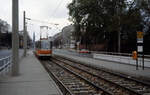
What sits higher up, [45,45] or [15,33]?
[15,33]

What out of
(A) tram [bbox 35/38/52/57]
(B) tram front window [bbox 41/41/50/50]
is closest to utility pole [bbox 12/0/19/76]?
(A) tram [bbox 35/38/52/57]

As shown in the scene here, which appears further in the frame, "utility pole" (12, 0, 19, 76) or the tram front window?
the tram front window

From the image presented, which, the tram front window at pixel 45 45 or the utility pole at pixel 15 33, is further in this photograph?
the tram front window at pixel 45 45

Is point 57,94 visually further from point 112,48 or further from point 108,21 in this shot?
point 112,48

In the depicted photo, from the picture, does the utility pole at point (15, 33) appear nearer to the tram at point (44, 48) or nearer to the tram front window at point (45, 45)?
the tram at point (44, 48)

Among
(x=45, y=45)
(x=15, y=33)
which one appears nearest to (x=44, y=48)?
(x=45, y=45)

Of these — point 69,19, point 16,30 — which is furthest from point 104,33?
point 16,30

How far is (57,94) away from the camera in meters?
7.91

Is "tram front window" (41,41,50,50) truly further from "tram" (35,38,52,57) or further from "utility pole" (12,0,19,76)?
"utility pole" (12,0,19,76)

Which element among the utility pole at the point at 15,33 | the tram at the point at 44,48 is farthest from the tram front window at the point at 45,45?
the utility pole at the point at 15,33

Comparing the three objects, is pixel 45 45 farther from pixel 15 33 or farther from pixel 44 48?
pixel 15 33

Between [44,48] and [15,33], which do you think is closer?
[15,33]

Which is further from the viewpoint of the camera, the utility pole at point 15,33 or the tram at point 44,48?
the tram at point 44,48

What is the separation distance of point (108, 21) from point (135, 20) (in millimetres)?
9587
